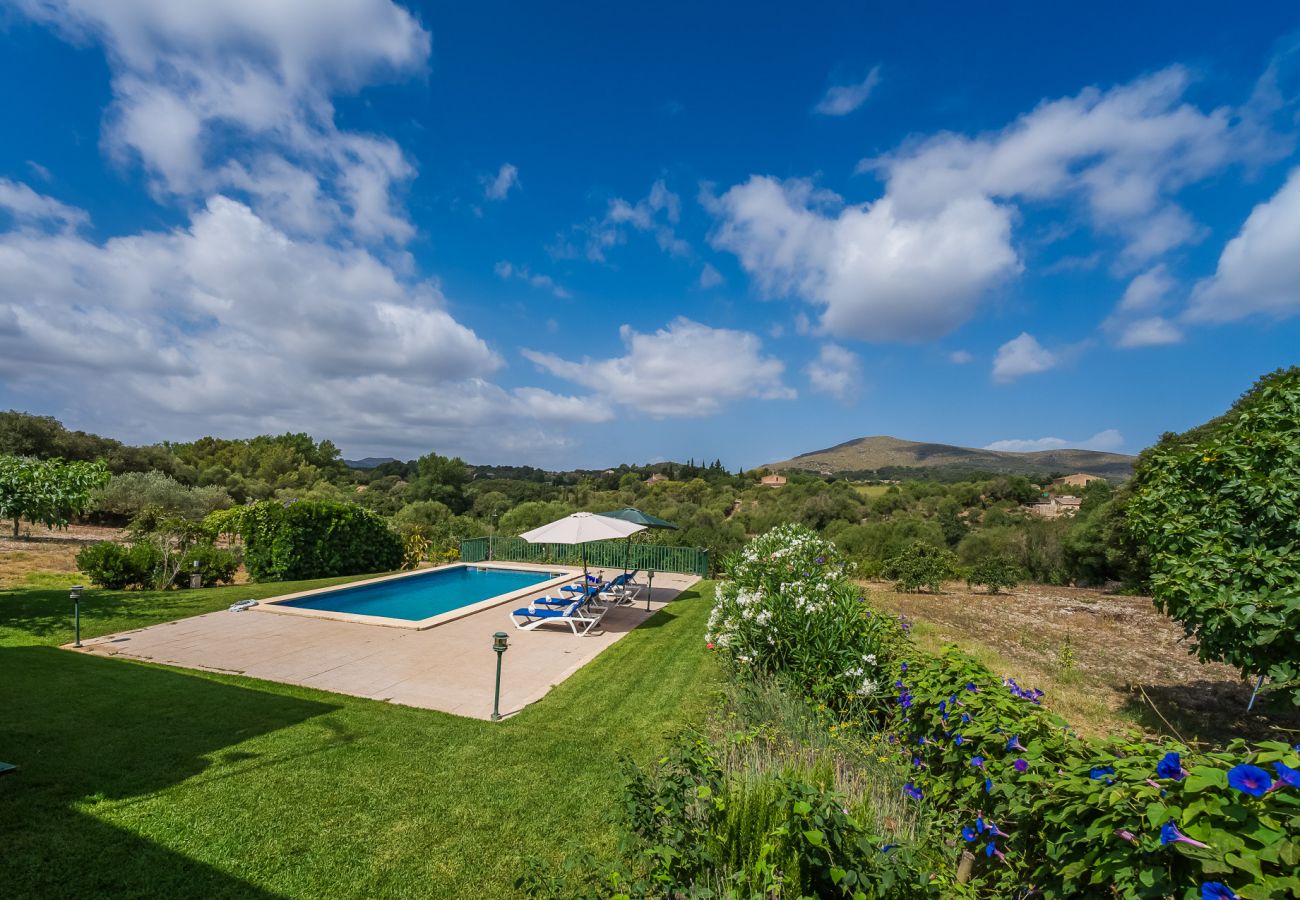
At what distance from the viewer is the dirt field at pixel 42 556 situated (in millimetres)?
11148

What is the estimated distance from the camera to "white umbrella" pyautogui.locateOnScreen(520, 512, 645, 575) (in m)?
9.32

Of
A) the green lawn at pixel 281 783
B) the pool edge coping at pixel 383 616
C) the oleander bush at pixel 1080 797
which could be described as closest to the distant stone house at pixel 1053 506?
the pool edge coping at pixel 383 616

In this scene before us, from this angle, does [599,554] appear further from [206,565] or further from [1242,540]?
[1242,540]

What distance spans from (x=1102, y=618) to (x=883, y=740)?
9800 millimetres

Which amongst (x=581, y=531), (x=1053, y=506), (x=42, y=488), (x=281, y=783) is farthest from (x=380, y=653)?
(x=1053, y=506)

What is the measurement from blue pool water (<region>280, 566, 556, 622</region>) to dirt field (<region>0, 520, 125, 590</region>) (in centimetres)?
501

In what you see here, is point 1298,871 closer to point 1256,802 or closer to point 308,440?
point 1256,802

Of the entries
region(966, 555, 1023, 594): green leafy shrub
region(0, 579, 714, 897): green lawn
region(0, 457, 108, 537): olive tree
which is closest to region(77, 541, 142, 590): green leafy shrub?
region(0, 457, 108, 537): olive tree

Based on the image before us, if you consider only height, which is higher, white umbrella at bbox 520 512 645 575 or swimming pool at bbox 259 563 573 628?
white umbrella at bbox 520 512 645 575

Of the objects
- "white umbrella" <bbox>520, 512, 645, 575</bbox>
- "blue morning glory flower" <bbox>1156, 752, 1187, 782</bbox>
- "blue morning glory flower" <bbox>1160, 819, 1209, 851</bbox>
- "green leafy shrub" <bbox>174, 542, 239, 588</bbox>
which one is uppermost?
"white umbrella" <bbox>520, 512, 645, 575</bbox>

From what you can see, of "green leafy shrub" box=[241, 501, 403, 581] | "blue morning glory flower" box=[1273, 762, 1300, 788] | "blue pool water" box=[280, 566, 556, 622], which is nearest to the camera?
"blue morning glory flower" box=[1273, 762, 1300, 788]

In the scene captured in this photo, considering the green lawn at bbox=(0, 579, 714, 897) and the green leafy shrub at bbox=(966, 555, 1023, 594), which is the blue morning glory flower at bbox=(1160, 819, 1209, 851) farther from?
the green leafy shrub at bbox=(966, 555, 1023, 594)

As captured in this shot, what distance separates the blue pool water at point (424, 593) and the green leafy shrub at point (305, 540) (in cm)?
193

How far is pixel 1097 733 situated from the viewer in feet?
16.1
